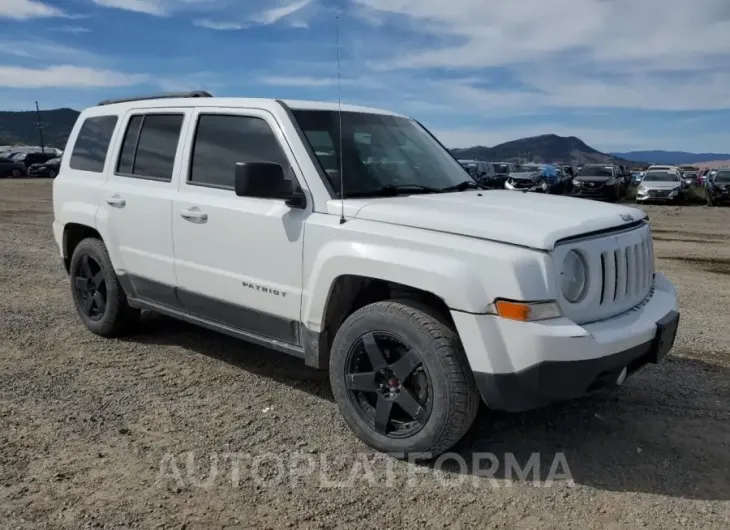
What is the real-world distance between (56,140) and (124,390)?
17608cm

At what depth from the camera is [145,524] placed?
9.57 ft

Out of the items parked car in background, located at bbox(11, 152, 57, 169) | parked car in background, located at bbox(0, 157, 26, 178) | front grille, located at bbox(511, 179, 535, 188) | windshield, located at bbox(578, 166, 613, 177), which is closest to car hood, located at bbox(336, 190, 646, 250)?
front grille, located at bbox(511, 179, 535, 188)

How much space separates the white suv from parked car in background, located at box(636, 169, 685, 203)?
79.6 ft

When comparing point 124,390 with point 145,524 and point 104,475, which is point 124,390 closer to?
point 104,475

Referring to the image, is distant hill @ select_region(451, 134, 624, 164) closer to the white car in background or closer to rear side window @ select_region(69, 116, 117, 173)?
the white car in background

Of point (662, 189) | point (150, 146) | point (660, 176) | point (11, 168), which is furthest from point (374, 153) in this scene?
point (11, 168)

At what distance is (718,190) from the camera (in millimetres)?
25625

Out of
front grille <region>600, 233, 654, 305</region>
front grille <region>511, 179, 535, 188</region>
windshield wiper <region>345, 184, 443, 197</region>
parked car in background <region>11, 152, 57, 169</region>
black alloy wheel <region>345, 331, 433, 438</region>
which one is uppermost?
parked car in background <region>11, 152, 57, 169</region>

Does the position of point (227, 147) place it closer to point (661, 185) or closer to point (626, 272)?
point (626, 272)

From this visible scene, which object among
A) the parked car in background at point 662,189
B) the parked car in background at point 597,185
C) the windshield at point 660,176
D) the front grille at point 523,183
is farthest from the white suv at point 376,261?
the windshield at point 660,176

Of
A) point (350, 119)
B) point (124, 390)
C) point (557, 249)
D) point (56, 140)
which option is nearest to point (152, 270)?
point (124, 390)

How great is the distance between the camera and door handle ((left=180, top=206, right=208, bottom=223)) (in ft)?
14.3

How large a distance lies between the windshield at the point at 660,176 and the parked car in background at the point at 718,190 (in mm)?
1623

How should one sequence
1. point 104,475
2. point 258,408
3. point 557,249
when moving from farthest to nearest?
point 258,408
point 104,475
point 557,249
